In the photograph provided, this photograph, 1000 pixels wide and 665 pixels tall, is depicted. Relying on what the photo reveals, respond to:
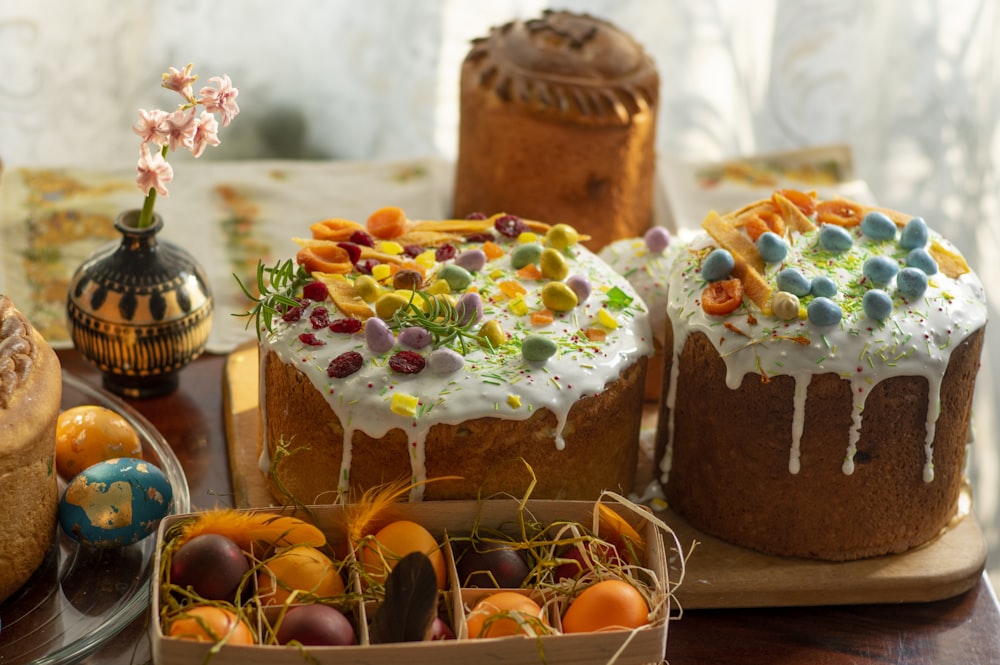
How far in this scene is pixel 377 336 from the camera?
138cm

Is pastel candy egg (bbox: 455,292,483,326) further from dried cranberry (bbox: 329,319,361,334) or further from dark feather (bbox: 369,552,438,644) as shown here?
dark feather (bbox: 369,552,438,644)

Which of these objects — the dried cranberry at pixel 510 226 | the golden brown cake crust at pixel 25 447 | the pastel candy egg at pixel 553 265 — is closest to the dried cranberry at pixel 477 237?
the dried cranberry at pixel 510 226

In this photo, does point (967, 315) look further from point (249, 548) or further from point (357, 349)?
point (249, 548)

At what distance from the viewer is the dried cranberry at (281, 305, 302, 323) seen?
4.79 ft

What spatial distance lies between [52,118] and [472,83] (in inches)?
40.0

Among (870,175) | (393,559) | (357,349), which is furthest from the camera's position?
(870,175)

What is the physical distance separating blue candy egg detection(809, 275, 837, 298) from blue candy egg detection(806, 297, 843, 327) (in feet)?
0.13

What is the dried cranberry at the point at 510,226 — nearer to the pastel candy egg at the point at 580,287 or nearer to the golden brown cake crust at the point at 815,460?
the pastel candy egg at the point at 580,287

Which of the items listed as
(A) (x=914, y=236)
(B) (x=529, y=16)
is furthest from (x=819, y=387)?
(B) (x=529, y=16)

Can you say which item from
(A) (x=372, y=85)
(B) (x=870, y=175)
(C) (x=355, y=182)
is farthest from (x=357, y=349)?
(B) (x=870, y=175)

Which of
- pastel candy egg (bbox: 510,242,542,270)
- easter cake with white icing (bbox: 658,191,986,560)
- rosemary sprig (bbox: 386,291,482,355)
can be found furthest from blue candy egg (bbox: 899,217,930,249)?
rosemary sprig (bbox: 386,291,482,355)

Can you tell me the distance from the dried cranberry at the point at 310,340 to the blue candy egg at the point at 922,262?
0.71 meters

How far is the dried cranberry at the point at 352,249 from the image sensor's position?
1.55 metres

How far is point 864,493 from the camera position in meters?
1.45
